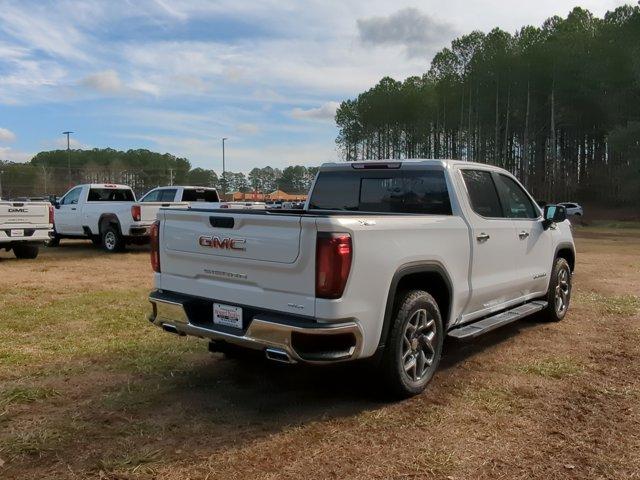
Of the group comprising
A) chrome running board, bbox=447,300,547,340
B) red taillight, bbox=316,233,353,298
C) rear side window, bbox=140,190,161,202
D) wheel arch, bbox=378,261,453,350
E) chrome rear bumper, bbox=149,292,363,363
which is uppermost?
rear side window, bbox=140,190,161,202

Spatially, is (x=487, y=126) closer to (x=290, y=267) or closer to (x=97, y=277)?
(x=97, y=277)

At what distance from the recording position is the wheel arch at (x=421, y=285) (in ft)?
13.0

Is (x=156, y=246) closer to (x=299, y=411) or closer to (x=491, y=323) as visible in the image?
(x=299, y=411)

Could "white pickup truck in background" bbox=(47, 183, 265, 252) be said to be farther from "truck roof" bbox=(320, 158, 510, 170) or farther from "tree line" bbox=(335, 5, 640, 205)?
"tree line" bbox=(335, 5, 640, 205)

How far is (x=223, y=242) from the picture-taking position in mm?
4059

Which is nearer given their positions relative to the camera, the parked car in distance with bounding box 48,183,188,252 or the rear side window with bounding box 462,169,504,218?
the rear side window with bounding box 462,169,504,218

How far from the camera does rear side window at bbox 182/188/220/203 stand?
55.5 ft

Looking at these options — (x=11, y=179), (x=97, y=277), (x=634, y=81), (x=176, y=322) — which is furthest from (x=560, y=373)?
(x=11, y=179)

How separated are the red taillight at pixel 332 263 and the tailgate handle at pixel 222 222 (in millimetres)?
766

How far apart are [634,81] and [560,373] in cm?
4185

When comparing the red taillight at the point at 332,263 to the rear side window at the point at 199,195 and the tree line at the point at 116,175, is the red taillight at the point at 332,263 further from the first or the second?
the tree line at the point at 116,175

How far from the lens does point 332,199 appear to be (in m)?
5.78

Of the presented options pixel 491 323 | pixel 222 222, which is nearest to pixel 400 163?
pixel 491 323

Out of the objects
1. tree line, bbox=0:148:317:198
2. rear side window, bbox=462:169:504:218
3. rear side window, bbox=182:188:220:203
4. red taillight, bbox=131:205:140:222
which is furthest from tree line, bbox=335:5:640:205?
rear side window, bbox=462:169:504:218
